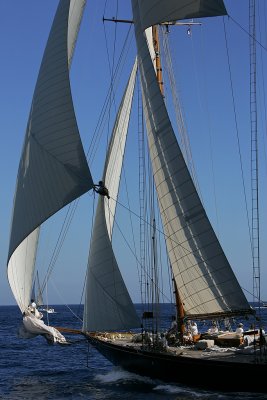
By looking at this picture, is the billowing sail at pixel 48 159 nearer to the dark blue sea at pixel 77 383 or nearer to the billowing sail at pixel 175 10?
the billowing sail at pixel 175 10

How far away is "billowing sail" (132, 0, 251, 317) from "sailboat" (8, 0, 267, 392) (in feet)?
0.12

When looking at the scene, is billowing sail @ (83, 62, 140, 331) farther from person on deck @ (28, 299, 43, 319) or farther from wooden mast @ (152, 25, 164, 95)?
wooden mast @ (152, 25, 164, 95)

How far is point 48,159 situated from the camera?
23.5m

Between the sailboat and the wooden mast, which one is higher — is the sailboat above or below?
below

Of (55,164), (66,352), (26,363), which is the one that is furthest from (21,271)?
(66,352)

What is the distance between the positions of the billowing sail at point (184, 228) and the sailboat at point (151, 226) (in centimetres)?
4

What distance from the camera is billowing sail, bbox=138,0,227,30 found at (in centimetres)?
2292

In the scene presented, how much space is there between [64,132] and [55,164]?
125 cm

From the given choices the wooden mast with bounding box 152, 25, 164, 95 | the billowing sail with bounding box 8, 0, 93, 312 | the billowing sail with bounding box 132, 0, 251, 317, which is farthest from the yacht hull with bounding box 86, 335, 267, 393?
the wooden mast with bounding box 152, 25, 164, 95

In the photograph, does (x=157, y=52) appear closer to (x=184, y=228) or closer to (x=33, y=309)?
(x=184, y=228)

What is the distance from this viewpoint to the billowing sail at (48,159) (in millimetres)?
22953

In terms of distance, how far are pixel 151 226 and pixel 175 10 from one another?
9.03 meters

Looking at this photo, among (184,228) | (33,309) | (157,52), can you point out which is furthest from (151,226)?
(157,52)

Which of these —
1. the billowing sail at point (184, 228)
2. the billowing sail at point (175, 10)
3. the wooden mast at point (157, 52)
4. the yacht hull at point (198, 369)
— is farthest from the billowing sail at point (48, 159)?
the wooden mast at point (157, 52)
